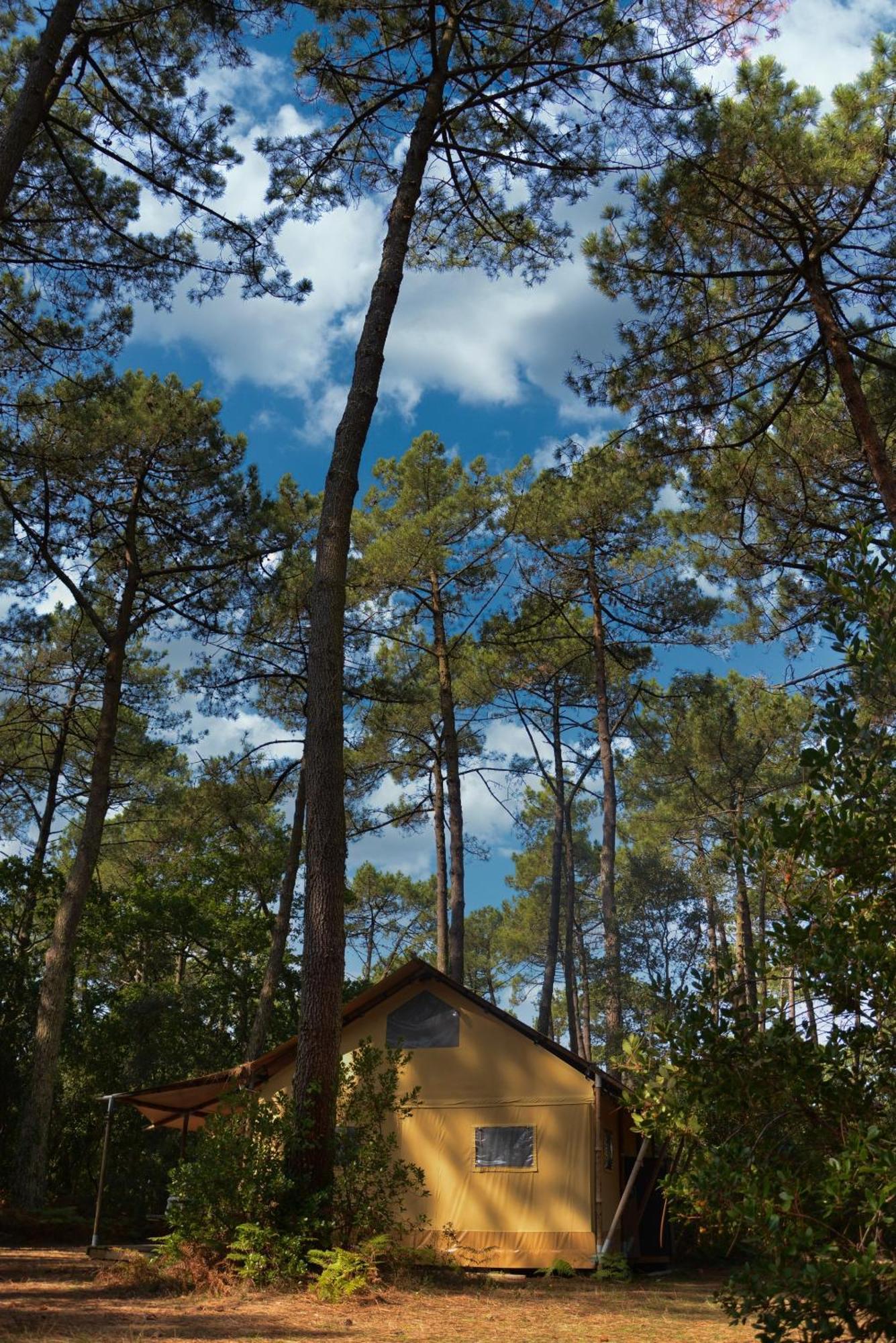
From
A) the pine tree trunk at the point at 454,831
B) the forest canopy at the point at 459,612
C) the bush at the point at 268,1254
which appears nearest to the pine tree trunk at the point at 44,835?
the forest canopy at the point at 459,612

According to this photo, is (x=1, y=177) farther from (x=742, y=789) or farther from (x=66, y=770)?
(x=742, y=789)

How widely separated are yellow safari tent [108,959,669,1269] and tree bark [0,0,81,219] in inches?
318

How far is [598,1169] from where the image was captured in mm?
9820

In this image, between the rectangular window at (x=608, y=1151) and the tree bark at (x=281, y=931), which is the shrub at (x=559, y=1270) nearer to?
the rectangular window at (x=608, y=1151)

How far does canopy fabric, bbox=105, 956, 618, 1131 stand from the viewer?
1050 centimetres

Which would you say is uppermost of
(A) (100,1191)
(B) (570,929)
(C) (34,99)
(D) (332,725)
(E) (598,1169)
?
(C) (34,99)

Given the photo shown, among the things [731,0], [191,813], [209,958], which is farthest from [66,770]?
[731,0]

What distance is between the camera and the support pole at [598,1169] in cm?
976

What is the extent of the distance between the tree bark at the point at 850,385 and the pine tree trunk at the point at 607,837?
8.47 meters

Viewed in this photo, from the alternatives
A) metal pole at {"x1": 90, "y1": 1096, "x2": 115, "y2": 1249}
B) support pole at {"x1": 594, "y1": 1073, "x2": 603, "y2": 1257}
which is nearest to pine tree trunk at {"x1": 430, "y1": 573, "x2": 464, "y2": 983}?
support pole at {"x1": 594, "y1": 1073, "x2": 603, "y2": 1257}

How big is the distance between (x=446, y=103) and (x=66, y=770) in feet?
39.1

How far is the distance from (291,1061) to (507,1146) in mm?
2613

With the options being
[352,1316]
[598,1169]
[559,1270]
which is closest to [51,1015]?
[559,1270]

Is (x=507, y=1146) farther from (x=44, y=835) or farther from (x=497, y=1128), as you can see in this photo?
(x=44, y=835)
